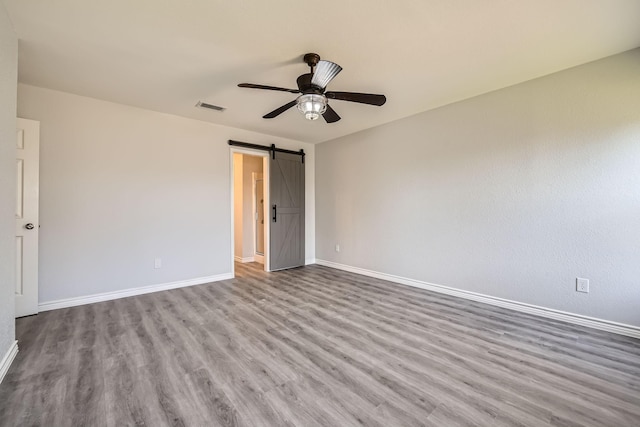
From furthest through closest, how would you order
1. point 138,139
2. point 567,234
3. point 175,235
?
point 175,235
point 138,139
point 567,234

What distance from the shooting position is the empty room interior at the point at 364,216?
1.81m

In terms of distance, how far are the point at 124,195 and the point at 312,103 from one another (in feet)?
9.79

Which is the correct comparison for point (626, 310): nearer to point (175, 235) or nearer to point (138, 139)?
point (175, 235)

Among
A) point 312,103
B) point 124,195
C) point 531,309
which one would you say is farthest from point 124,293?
point 531,309

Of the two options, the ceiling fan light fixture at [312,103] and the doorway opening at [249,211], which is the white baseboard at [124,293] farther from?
the ceiling fan light fixture at [312,103]

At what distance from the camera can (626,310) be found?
8.23ft

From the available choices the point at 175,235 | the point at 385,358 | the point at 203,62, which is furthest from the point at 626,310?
the point at 175,235

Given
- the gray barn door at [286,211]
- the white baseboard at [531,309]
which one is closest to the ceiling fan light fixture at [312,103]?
the gray barn door at [286,211]

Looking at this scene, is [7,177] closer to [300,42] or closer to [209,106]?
[209,106]

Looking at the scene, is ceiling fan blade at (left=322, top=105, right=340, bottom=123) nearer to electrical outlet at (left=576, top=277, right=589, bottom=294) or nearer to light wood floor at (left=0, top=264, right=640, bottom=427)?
light wood floor at (left=0, top=264, right=640, bottom=427)

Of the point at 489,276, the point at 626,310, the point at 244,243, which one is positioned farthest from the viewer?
the point at 244,243

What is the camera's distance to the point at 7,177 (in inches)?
77.9

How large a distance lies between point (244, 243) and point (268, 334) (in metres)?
3.87

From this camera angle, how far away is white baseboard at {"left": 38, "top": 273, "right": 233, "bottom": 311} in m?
3.19
